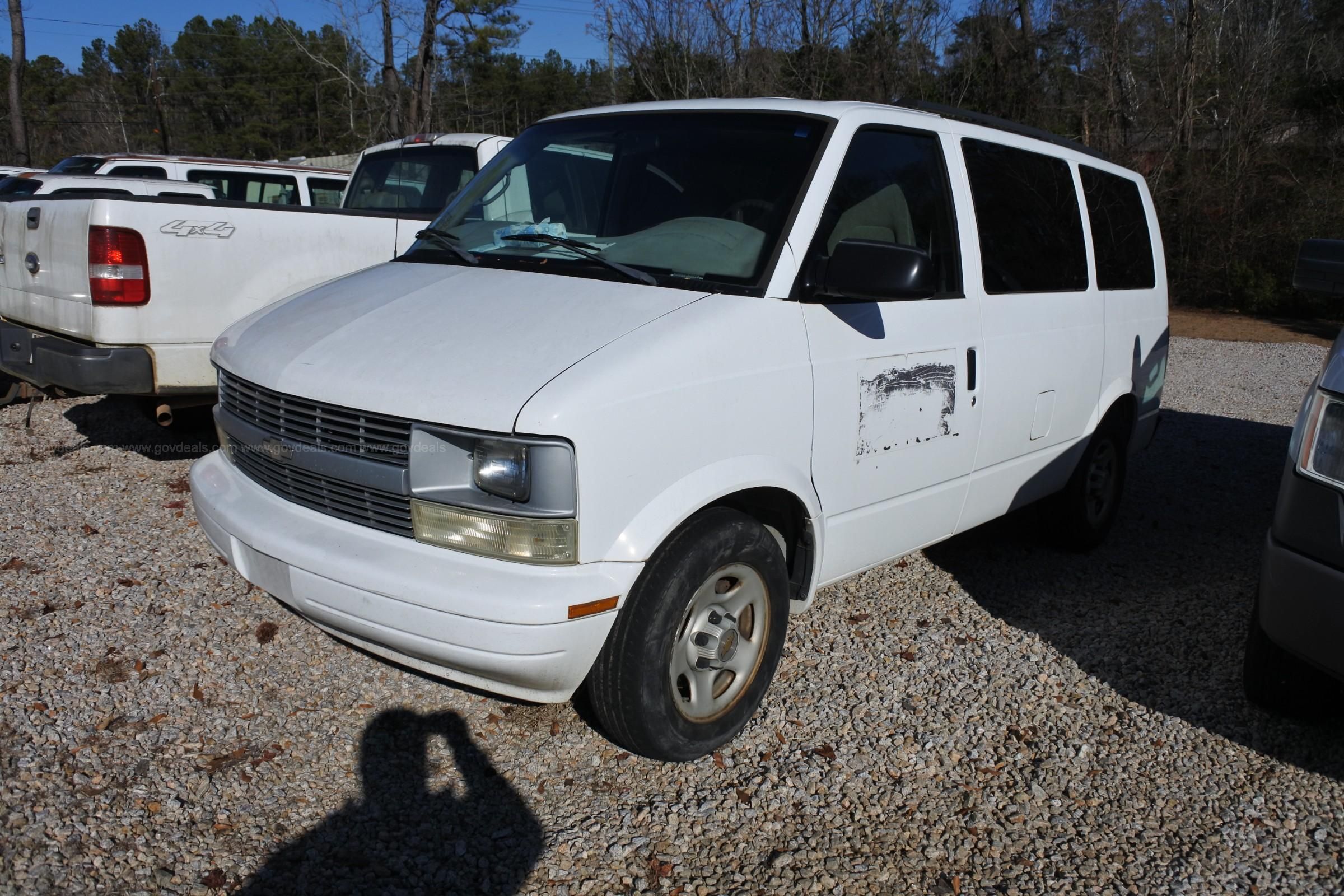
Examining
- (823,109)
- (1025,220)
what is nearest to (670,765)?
(823,109)

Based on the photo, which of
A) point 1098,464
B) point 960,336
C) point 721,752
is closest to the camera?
point 721,752

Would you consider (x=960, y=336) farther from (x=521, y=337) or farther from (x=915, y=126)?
(x=521, y=337)

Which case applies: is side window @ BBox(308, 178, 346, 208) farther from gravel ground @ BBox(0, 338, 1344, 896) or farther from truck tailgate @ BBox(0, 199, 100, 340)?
gravel ground @ BBox(0, 338, 1344, 896)

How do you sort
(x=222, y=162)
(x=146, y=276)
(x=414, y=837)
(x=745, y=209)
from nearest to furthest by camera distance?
(x=414, y=837) → (x=745, y=209) → (x=146, y=276) → (x=222, y=162)

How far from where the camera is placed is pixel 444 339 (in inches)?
118

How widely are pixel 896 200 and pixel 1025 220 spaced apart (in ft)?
3.08

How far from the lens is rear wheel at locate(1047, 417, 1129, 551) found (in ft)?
17.1

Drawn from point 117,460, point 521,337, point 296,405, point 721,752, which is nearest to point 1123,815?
point 721,752

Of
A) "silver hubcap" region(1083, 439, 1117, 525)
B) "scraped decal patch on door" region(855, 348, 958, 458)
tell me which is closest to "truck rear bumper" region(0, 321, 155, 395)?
"scraped decal patch on door" region(855, 348, 958, 458)

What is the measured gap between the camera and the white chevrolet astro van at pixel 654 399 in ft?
8.87

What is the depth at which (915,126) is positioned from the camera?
392cm

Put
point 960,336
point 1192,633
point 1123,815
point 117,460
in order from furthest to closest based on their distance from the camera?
point 117,460 < point 1192,633 < point 960,336 < point 1123,815

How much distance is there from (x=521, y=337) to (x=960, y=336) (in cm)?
184

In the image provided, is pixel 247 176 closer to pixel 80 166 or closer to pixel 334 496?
pixel 80 166
